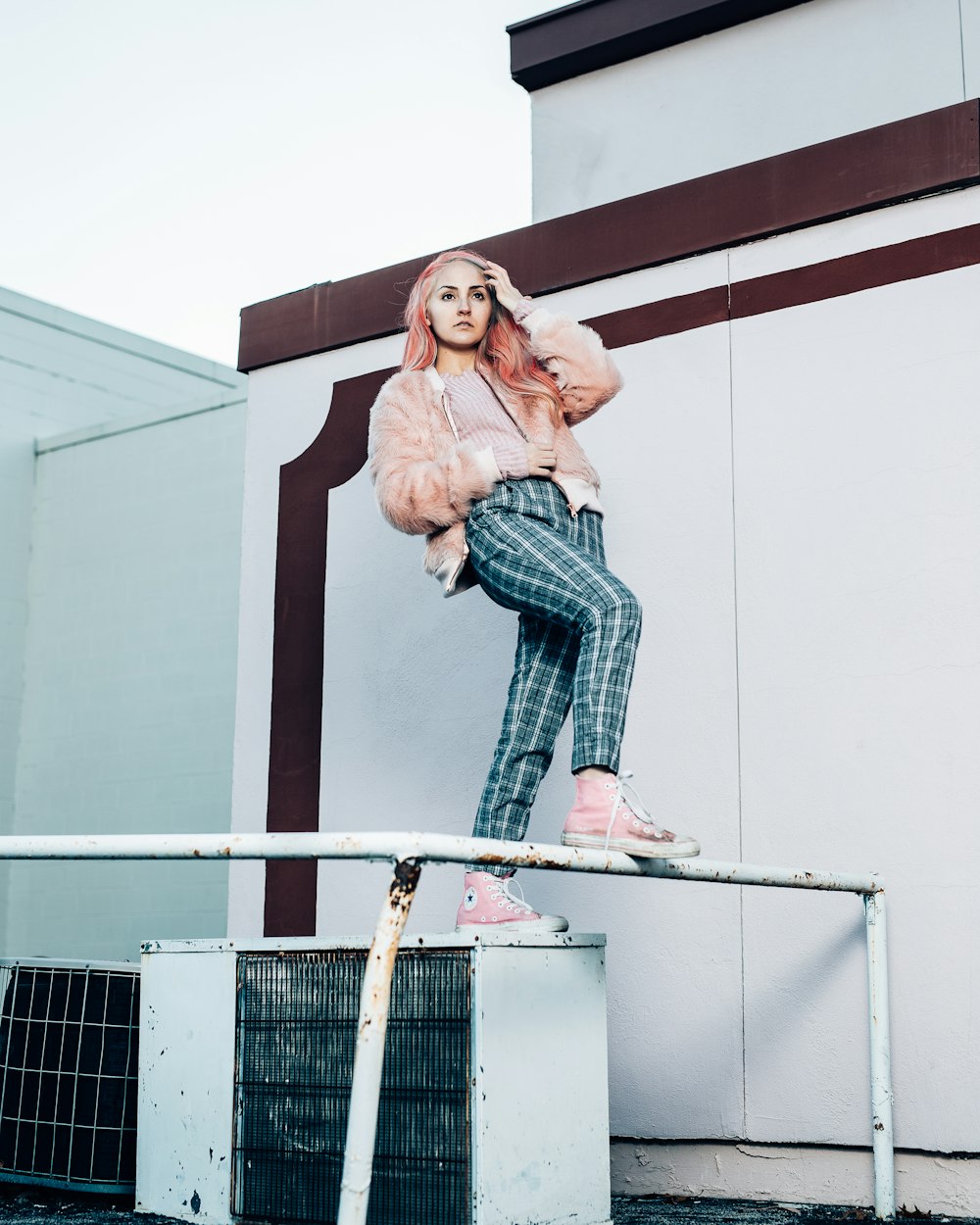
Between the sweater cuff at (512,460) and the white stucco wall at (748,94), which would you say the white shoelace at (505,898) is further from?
the white stucco wall at (748,94)

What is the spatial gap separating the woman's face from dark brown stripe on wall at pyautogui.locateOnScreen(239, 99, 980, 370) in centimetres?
107

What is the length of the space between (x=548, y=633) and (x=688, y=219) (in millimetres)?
1655

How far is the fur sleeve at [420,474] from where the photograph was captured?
10.9ft

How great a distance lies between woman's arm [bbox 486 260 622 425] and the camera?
3.53m

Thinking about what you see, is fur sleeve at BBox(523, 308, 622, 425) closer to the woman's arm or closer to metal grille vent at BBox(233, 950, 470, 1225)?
the woman's arm

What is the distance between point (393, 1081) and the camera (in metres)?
2.88

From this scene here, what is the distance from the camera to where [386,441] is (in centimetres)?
347

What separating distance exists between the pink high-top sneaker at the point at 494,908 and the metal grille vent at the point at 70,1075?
0.96 m

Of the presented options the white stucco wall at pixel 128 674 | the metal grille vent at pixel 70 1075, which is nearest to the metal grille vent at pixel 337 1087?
the metal grille vent at pixel 70 1075

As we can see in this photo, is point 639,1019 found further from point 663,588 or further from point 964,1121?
point 663,588

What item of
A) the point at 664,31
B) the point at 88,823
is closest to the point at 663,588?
the point at 664,31

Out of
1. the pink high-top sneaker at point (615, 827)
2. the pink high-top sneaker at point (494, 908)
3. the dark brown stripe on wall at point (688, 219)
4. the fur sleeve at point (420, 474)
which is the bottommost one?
the pink high-top sneaker at point (494, 908)

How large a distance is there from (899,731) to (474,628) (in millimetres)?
1432

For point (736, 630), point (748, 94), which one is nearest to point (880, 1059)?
point (736, 630)
